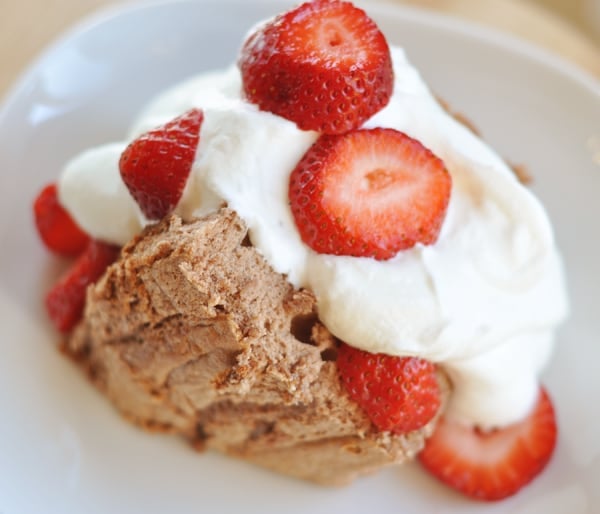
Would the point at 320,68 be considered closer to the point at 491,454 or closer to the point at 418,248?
the point at 418,248

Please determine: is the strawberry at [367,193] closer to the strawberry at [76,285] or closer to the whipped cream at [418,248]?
the whipped cream at [418,248]

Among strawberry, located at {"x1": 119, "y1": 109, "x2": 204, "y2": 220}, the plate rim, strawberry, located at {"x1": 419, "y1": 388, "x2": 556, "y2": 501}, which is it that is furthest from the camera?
the plate rim

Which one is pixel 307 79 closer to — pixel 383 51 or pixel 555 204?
pixel 383 51

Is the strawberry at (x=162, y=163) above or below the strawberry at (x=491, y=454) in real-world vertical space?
above

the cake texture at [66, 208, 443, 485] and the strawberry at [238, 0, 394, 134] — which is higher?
the strawberry at [238, 0, 394, 134]

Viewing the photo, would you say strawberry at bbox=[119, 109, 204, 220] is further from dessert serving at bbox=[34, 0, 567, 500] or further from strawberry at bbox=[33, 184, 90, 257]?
strawberry at bbox=[33, 184, 90, 257]

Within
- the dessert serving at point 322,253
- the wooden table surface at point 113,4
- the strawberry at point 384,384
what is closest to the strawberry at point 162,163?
the dessert serving at point 322,253

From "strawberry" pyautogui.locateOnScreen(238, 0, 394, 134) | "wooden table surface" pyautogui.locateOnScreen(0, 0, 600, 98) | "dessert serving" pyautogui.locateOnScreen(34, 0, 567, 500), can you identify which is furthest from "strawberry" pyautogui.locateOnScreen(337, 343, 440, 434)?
"wooden table surface" pyautogui.locateOnScreen(0, 0, 600, 98)

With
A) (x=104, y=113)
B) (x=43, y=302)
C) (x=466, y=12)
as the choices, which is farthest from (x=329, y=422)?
(x=466, y=12)
